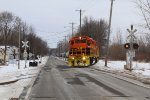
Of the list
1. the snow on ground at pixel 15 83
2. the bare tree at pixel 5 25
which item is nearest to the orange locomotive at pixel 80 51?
the snow on ground at pixel 15 83

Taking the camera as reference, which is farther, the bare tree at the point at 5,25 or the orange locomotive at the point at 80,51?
the bare tree at the point at 5,25

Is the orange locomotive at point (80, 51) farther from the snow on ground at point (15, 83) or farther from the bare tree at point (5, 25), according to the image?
the bare tree at point (5, 25)

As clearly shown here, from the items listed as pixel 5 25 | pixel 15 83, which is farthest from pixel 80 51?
pixel 5 25

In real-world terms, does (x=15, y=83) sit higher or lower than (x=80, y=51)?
lower

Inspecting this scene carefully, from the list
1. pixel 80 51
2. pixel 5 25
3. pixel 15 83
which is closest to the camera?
pixel 15 83

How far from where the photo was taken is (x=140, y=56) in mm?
74938

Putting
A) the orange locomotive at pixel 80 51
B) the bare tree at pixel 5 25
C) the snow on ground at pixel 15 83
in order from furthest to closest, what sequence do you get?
the bare tree at pixel 5 25, the orange locomotive at pixel 80 51, the snow on ground at pixel 15 83

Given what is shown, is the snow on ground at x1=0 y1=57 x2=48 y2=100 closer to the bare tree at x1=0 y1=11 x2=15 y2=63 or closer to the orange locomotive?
the orange locomotive

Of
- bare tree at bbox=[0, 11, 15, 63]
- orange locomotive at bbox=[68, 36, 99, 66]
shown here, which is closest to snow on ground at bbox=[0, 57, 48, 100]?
orange locomotive at bbox=[68, 36, 99, 66]

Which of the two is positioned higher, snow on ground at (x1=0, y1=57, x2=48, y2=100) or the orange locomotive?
the orange locomotive

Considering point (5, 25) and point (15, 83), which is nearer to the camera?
point (15, 83)

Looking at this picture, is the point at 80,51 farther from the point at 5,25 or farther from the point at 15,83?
the point at 5,25

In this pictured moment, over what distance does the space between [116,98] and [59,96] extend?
235 centimetres

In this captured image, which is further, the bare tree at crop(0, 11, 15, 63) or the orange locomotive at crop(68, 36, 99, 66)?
the bare tree at crop(0, 11, 15, 63)
